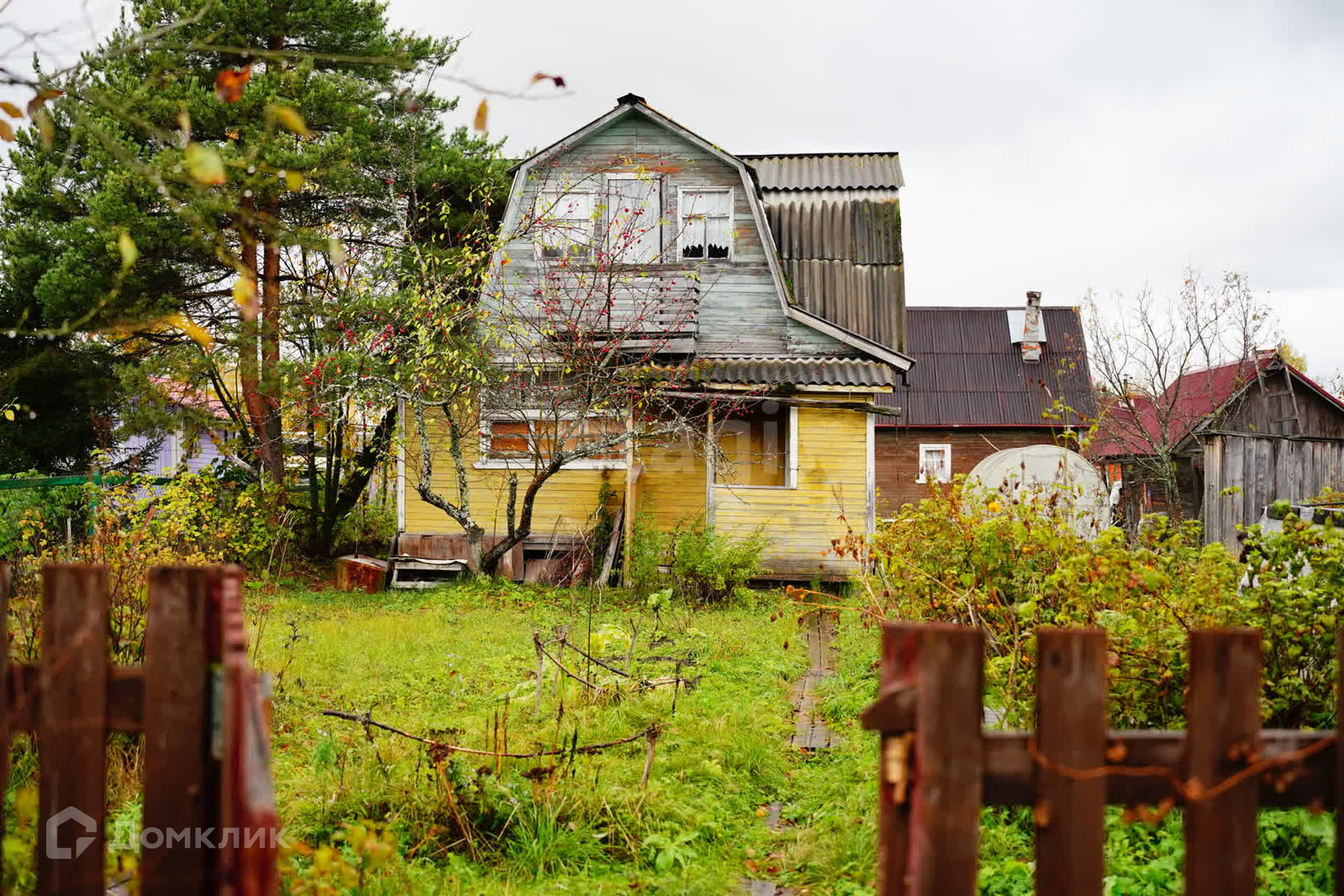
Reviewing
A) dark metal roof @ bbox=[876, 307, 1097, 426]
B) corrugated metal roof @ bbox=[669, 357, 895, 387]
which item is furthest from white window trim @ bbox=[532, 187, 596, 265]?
dark metal roof @ bbox=[876, 307, 1097, 426]

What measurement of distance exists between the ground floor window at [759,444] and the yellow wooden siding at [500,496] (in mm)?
1943

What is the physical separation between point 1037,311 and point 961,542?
81.8 feet

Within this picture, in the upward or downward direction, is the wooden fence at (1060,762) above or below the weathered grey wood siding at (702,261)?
below

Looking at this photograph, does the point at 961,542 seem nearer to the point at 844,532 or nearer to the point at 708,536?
the point at 708,536

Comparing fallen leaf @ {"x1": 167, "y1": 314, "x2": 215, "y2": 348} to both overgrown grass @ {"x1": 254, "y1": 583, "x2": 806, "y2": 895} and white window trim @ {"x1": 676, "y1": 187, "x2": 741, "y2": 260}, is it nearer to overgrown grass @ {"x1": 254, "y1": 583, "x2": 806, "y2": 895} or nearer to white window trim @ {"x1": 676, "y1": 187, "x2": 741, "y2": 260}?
overgrown grass @ {"x1": 254, "y1": 583, "x2": 806, "y2": 895}

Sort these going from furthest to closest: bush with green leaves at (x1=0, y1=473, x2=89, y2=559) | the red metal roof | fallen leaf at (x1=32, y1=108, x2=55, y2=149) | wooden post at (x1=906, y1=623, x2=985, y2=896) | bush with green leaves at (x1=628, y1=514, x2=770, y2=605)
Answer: the red metal roof
bush with green leaves at (x1=628, y1=514, x2=770, y2=605)
bush with green leaves at (x1=0, y1=473, x2=89, y2=559)
fallen leaf at (x1=32, y1=108, x2=55, y2=149)
wooden post at (x1=906, y1=623, x2=985, y2=896)

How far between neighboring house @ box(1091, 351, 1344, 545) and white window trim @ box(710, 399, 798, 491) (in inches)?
214

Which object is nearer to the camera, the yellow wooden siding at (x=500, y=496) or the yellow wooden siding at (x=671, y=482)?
the yellow wooden siding at (x=500, y=496)

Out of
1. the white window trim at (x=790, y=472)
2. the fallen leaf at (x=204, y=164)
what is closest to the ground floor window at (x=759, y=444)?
the white window trim at (x=790, y=472)

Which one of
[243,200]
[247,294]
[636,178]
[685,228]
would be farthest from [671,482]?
[247,294]

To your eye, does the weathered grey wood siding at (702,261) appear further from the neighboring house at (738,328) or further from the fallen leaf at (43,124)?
the fallen leaf at (43,124)

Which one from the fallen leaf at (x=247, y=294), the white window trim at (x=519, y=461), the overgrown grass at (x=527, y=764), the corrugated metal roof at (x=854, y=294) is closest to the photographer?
the fallen leaf at (x=247, y=294)

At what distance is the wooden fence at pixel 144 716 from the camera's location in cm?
195

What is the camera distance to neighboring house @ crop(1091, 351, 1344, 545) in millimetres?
13539
